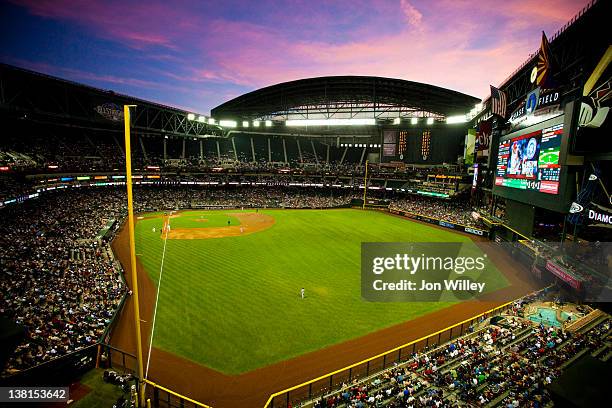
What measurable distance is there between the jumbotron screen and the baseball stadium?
0.66 feet

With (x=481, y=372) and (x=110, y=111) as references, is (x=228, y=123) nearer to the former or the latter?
(x=110, y=111)

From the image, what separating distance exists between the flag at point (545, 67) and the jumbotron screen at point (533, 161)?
3.10m

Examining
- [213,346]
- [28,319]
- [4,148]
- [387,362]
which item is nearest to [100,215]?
[4,148]

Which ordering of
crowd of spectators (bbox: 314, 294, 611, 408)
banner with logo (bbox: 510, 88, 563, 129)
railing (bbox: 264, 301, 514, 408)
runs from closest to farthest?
crowd of spectators (bbox: 314, 294, 611, 408), railing (bbox: 264, 301, 514, 408), banner with logo (bbox: 510, 88, 563, 129)

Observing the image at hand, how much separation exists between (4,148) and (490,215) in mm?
64410

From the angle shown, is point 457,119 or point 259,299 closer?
point 259,299

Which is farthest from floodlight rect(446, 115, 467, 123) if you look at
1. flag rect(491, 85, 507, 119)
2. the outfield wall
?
flag rect(491, 85, 507, 119)

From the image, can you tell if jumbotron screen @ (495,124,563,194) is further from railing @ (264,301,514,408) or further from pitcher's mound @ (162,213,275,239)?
pitcher's mound @ (162,213,275,239)

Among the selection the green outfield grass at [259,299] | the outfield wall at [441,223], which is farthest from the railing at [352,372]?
the outfield wall at [441,223]

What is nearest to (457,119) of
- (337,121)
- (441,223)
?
(337,121)

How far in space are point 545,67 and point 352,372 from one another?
2301cm

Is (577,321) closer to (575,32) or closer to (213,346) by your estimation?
(213,346)

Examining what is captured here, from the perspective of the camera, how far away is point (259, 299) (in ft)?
67.9

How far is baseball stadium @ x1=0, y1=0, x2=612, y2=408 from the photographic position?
11664mm
